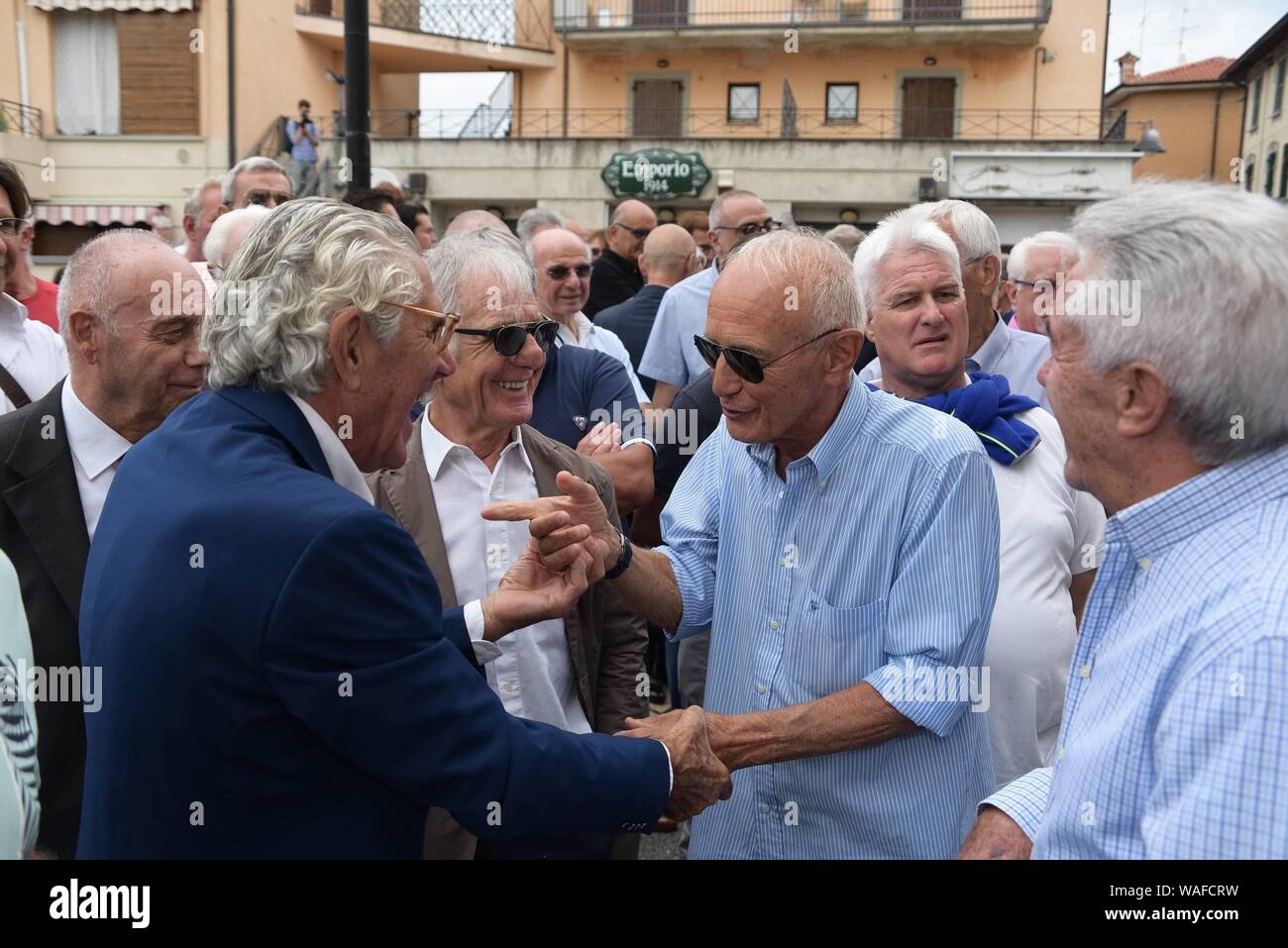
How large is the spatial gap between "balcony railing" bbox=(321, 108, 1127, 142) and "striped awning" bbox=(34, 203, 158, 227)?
5508 mm

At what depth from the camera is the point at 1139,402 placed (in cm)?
172

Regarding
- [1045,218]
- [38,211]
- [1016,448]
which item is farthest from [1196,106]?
[1016,448]

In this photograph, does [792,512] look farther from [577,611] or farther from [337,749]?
[337,749]

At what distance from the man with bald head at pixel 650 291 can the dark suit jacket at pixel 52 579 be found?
13.8 ft

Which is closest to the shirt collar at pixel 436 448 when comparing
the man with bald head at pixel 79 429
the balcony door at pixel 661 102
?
the man with bald head at pixel 79 429

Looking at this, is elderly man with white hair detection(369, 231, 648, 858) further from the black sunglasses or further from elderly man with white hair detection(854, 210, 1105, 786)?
elderly man with white hair detection(854, 210, 1105, 786)

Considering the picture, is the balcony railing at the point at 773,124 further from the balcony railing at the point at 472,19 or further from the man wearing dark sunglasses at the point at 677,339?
the man wearing dark sunglasses at the point at 677,339

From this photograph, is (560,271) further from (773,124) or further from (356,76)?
(773,124)

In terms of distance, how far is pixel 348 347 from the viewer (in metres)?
2.08

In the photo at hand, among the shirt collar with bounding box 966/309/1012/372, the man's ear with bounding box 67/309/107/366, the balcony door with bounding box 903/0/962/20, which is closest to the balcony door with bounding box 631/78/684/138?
the balcony door with bounding box 903/0/962/20

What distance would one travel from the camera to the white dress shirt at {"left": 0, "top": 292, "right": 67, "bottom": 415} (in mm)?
3949

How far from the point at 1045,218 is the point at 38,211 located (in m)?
21.9

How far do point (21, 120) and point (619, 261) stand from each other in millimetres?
19872

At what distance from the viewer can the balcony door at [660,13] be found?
96.2ft
